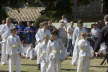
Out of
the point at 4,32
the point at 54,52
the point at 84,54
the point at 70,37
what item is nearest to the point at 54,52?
the point at 54,52

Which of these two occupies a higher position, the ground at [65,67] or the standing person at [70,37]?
the standing person at [70,37]

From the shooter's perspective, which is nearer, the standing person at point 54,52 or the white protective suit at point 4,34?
the standing person at point 54,52

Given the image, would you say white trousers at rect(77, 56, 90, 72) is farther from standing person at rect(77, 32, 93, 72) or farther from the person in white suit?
the person in white suit

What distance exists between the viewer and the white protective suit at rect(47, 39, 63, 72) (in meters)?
14.7

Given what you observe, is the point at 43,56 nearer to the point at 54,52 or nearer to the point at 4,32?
the point at 54,52

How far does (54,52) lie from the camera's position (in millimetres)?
14750

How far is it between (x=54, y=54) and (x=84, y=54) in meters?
1.35

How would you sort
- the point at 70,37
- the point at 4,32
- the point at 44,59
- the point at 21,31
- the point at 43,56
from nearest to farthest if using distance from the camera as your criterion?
the point at 44,59, the point at 43,56, the point at 4,32, the point at 70,37, the point at 21,31

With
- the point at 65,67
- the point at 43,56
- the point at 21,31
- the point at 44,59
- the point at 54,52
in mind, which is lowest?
the point at 65,67

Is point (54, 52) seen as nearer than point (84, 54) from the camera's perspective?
Yes

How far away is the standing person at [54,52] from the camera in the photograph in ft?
48.2

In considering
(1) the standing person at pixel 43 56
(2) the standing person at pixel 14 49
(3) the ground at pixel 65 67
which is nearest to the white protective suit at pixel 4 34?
(3) the ground at pixel 65 67

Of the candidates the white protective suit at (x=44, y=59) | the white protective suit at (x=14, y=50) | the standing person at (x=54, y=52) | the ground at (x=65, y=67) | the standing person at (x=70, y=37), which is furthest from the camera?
the standing person at (x=70, y=37)

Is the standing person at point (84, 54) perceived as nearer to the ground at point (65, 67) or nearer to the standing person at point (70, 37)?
the ground at point (65, 67)
